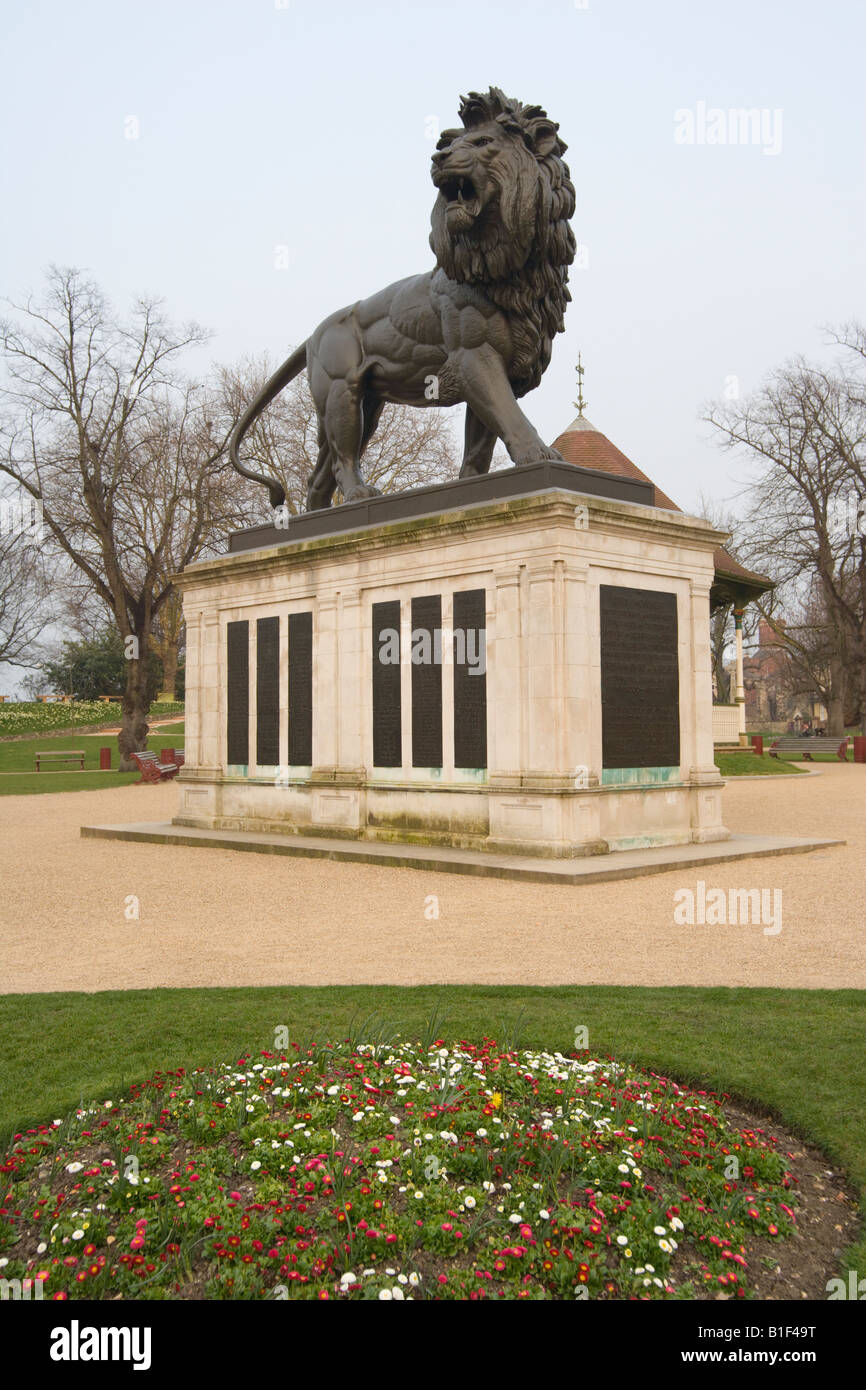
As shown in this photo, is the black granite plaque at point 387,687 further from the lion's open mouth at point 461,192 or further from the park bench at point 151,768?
the park bench at point 151,768

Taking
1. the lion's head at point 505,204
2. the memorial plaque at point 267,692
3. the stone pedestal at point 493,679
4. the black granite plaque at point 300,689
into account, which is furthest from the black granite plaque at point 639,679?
the memorial plaque at point 267,692

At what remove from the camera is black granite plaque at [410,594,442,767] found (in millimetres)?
14555

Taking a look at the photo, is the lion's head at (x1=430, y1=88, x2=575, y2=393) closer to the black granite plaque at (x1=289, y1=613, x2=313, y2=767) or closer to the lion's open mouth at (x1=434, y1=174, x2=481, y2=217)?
the lion's open mouth at (x1=434, y1=174, x2=481, y2=217)

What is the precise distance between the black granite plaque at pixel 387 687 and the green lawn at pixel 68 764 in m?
17.9

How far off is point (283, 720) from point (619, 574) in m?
5.91

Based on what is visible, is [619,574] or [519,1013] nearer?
[519,1013]

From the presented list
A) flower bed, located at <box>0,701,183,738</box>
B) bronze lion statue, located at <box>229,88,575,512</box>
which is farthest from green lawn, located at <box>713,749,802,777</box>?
flower bed, located at <box>0,701,183,738</box>

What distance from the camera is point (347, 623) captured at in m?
16.0

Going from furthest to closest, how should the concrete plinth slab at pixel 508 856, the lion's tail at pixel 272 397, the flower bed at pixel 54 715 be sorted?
1. the flower bed at pixel 54 715
2. the lion's tail at pixel 272 397
3. the concrete plinth slab at pixel 508 856

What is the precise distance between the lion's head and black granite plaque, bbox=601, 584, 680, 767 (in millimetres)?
3867

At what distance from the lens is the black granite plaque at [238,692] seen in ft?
58.5
